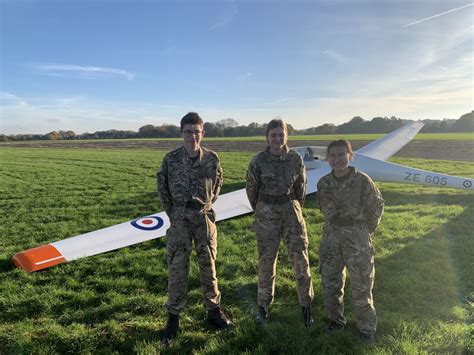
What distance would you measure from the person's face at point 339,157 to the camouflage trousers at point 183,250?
5.06 feet

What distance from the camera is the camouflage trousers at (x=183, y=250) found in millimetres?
3633

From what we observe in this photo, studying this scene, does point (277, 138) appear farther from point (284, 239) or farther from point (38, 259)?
point (38, 259)

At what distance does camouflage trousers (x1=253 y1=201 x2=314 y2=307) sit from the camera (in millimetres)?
3646

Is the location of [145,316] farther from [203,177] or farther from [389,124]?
[389,124]

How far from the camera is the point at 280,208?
12.0 feet

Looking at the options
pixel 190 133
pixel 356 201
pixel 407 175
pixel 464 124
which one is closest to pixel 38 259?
pixel 190 133

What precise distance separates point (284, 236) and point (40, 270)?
4.13 metres

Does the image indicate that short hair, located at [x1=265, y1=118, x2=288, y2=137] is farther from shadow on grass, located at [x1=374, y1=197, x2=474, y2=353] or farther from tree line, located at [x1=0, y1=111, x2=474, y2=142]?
tree line, located at [x1=0, y1=111, x2=474, y2=142]

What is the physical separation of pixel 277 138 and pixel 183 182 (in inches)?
45.3

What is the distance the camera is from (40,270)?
5246 mm

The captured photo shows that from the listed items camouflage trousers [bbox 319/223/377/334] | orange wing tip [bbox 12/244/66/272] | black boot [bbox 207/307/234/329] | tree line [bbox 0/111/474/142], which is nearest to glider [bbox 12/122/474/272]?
orange wing tip [bbox 12/244/66/272]

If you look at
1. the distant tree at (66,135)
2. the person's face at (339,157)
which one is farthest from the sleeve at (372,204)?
the distant tree at (66,135)

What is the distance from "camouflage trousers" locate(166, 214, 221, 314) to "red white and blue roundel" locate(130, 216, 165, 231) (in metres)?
2.86

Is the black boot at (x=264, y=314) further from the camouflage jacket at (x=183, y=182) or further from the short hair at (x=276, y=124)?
the short hair at (x=276, y=124)
